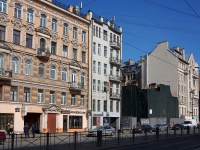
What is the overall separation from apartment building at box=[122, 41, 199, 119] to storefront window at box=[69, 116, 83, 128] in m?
29.4

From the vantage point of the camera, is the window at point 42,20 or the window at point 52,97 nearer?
the window at point 42,20

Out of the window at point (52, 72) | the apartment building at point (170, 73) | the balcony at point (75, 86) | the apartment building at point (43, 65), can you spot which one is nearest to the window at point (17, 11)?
the apartment building at point (43, 65)

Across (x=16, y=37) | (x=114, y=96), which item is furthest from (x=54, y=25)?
(x=114, y=96)

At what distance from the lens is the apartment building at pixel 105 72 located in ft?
159

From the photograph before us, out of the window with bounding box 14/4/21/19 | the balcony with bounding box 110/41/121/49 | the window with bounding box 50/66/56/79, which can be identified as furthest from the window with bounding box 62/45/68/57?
the balcony with bounding box 110/41/121/49

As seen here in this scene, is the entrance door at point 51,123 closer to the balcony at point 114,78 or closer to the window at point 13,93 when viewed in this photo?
the window at point 13,93

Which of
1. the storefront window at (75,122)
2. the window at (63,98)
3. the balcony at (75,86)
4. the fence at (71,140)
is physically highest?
the balcony at (75,86)

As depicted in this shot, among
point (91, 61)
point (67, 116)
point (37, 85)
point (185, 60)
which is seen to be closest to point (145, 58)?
point (185, 60)

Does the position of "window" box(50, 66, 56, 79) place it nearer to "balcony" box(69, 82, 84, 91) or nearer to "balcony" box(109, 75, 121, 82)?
"balcony" box(69, 82, 84, 91)

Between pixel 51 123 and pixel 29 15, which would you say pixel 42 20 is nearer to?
pixel 29 15

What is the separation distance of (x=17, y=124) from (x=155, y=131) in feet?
51.7

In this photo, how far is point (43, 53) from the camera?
38406 mm

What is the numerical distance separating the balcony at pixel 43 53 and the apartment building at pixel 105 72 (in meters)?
9.87

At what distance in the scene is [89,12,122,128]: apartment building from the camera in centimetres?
4838
